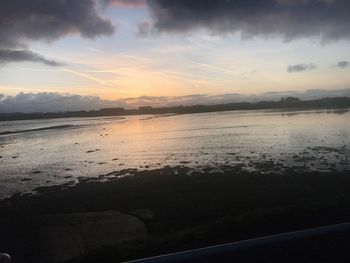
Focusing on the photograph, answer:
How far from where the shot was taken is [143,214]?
13.4 m

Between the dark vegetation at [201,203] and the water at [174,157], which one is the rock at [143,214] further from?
the water at [174,157]

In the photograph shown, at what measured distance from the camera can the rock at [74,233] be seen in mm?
9906

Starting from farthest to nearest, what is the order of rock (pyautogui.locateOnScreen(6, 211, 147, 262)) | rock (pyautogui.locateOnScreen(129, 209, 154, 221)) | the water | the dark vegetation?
the water, rock (pyautogui.locateOnScreen(129, 209, 154, 221)), rock (pyautogui.locateOnScreen(6, 211, 147, 262)), the dark vegetation

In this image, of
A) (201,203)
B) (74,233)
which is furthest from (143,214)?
(74,233)

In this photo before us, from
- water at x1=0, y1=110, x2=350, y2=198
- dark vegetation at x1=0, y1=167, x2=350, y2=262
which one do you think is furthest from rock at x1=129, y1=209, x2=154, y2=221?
water at x1=0, y1=110, x2=350, y2=198

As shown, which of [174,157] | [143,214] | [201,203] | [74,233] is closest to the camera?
[74,233]

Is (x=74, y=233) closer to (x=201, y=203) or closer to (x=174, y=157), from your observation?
(x=201, y=203)

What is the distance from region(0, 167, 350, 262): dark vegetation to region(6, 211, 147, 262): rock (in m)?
0.70

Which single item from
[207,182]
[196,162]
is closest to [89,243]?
[207,182]

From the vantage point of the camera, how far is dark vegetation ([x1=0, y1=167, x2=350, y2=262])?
9703mm

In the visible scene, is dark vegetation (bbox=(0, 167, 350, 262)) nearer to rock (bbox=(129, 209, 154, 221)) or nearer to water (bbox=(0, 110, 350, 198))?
rock (bbox=(129, 209, 154, 221))

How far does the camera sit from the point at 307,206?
1151cm

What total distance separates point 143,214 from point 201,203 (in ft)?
7.31

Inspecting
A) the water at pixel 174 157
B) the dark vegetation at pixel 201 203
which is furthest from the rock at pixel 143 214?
the water at pixel 174 157
